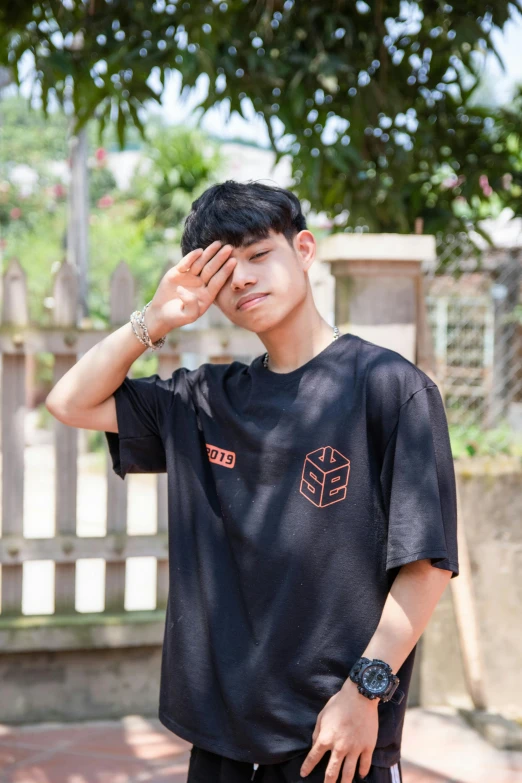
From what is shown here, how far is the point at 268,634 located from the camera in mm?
1532

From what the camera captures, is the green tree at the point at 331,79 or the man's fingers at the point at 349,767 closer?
the man's fingers at the point at 349,767

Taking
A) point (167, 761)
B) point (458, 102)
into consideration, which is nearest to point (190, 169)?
point (458, 102)

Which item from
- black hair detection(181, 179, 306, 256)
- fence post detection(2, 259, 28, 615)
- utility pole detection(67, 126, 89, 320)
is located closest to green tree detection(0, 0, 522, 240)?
fence post detection(2, 259, 28, 615)

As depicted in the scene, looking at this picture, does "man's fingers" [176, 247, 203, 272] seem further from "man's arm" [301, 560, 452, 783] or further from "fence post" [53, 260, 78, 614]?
"fence post" [53, 260, 78, 614]

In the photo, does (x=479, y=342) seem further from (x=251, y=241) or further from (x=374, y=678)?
(x=374, y=678)

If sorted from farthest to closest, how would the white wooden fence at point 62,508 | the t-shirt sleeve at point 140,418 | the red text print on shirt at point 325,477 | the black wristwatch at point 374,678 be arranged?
the white wooden fence at point 62,508 → the t-shirt sleeve at point 140,418 → the red text print on shirt at point 325,477 → the black wristwatch at point 374,678

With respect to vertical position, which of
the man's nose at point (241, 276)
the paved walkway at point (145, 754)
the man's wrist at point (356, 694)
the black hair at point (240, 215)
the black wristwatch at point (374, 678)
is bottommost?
the paved walkway at point (145, 754)

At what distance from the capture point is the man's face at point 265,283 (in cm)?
159

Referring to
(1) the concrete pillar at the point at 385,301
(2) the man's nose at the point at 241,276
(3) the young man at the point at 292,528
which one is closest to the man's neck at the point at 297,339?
(3) the young man at the point at 292,528

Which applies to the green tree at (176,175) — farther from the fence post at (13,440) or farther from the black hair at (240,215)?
the black hair at (240,215)

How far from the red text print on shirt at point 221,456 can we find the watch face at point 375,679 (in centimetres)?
47

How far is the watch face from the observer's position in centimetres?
141

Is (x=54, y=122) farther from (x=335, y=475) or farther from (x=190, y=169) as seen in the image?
(x=335, y=475)

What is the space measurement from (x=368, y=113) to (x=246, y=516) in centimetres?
305
